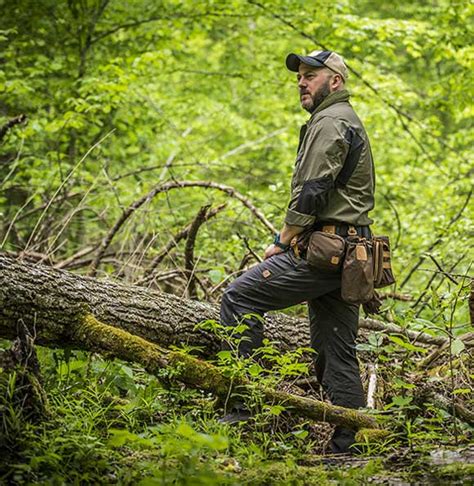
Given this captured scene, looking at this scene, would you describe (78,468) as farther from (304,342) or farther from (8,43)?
(8,43)

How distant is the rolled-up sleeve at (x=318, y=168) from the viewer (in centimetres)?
448

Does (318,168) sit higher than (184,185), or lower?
higher

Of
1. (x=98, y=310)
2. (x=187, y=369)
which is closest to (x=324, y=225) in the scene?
(x=187, y=369)

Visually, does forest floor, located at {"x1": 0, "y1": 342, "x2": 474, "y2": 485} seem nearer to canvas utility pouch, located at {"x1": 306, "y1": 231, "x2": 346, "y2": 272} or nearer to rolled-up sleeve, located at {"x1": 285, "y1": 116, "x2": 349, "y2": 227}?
canvas utility pouch, located at {"x1": 306, "y1": 231, "x2": 346, "y2": 272}

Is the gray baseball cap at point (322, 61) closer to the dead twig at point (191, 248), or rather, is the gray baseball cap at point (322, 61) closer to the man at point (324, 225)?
the man at point (324, 225)

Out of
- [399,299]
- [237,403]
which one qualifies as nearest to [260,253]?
[399,299]

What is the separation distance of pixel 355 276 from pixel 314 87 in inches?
52.7

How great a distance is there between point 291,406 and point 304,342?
1344mm

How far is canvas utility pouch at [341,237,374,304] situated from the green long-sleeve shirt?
0.21 m

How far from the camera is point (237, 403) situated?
4.31 metres

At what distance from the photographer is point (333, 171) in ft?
14.7

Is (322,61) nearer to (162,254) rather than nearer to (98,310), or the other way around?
(98,310)

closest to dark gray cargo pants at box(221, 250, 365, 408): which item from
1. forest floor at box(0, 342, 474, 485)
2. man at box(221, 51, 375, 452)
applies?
man at box(221, 51, 375, 452)

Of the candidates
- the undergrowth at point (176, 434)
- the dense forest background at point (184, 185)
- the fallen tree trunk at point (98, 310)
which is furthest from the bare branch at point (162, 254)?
the undergrowth at point (176, 434)
